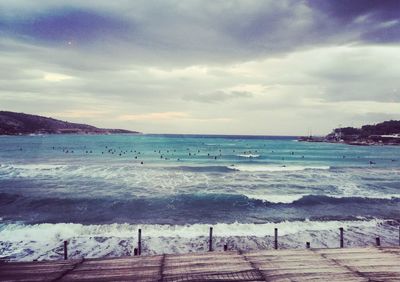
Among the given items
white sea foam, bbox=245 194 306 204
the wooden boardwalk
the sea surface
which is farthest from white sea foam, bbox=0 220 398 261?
the wooden boardwalk

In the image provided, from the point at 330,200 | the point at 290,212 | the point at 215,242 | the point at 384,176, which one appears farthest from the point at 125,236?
the point at 384,176

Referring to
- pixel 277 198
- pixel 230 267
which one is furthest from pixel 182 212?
pixel 230 267

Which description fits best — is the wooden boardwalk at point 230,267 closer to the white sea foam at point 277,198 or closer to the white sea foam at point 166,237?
the white sea foam at point 166,237

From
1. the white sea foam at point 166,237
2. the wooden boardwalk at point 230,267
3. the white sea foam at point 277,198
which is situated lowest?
the white sea foam at point 166,237

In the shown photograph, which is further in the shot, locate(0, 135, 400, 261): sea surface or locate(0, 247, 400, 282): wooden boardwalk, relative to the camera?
locate(0, 135, 400, 261): sea surface

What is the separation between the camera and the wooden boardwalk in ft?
19.9

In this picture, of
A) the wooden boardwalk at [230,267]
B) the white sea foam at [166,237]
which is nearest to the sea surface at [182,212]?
the white sea foam at [166,237]

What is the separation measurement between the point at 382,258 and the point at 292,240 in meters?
14.7

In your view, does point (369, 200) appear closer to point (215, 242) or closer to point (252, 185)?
point (252, 185)

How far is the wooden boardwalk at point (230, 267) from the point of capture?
19.9ft

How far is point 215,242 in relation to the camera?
20656mm

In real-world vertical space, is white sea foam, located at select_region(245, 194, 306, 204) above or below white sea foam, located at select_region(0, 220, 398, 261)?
above

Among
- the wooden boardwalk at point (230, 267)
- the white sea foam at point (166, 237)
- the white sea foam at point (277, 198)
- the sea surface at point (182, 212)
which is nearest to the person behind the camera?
the wooden boardwalk at point (230, 267)

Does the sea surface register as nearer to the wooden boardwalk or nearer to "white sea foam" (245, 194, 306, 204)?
"white sea foam" (245, 194, 306, 204)
